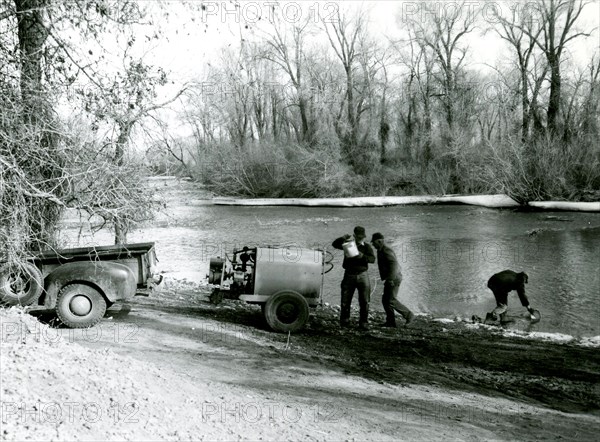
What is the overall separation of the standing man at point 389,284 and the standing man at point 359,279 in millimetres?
513

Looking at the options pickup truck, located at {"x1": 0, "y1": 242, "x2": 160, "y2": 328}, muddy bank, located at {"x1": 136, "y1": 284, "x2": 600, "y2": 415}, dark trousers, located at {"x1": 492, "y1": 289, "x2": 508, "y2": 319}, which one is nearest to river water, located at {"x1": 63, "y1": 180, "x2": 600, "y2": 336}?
dark trousers, located at {"x1": 492, "y1": 289, "x2": 508, "y2": 319}

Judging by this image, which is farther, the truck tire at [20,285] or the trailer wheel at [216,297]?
the trailer wheel at [216,297]

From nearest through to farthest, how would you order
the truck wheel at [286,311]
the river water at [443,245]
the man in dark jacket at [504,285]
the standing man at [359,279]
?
1. the truck wheel at [286,311]
2. the standing man at [359,279]
3. the man in dark jacket at [504,285]
4. the river water at [443,245]

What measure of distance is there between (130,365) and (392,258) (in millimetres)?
5634

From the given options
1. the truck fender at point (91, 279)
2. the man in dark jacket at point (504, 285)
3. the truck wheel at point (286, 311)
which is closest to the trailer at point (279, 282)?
the truck wheel at point (286, 311)

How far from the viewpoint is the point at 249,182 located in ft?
162

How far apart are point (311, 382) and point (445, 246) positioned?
54.9ft

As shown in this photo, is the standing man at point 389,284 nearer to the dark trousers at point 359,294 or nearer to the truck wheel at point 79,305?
the dark trousers at point 359,294

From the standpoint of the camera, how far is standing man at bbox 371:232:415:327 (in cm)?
991

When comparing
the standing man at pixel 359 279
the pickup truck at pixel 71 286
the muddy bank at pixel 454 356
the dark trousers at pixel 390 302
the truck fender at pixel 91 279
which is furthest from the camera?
the dark trousers at pixel 390 302

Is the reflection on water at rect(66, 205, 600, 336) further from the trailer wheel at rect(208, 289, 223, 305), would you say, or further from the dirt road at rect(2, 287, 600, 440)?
the dirt road at rect(2, 287, 600, 440)

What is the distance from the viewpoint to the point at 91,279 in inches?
313

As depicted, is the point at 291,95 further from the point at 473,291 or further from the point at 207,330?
the point at 207,330

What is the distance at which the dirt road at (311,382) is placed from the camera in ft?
15.4
